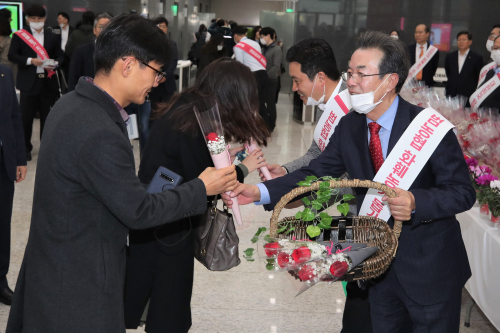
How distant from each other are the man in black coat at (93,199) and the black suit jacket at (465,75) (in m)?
7.51

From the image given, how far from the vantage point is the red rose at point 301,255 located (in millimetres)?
1487

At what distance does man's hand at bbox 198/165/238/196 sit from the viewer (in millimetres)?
1644

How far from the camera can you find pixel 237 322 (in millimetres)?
2969

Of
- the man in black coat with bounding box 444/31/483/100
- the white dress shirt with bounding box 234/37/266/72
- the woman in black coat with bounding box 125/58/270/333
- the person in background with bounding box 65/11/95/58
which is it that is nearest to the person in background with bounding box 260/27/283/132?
the white dress shirt with bounding box 234/37/266/72

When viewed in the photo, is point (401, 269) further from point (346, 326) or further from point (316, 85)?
point (316, 85)

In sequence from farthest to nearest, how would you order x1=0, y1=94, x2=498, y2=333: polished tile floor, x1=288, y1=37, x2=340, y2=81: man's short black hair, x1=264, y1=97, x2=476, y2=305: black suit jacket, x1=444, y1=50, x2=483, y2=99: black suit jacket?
x1=444, y1=50, x2=483, y2=99: black suit jacket, x1=0, y1=94, x2=498, y2=333: polished tile floor, x1=288, y1=37, x2=340, y2=81: man's short black hair, x1=264, y1=97, x2=476, y2=305: black suit jacket

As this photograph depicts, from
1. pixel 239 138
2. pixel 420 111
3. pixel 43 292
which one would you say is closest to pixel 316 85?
pixel 239 138

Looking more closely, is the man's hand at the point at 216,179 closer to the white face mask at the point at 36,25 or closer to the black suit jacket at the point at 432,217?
the black suit jacket at the point at 432,217

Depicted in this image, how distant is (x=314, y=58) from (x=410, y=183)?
978mm

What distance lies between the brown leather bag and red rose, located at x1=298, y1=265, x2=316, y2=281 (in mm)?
637

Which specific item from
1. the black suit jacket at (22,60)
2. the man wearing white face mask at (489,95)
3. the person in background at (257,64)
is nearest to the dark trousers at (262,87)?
the person in background at (257,64)

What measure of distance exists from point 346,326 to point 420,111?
3.48 ft

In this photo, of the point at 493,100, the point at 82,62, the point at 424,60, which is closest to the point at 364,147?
the point at 493,100

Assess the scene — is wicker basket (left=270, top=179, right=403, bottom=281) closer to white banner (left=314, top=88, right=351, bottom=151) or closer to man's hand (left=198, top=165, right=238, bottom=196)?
man's hand (left=198, top=165, right=238, bottom=196)
